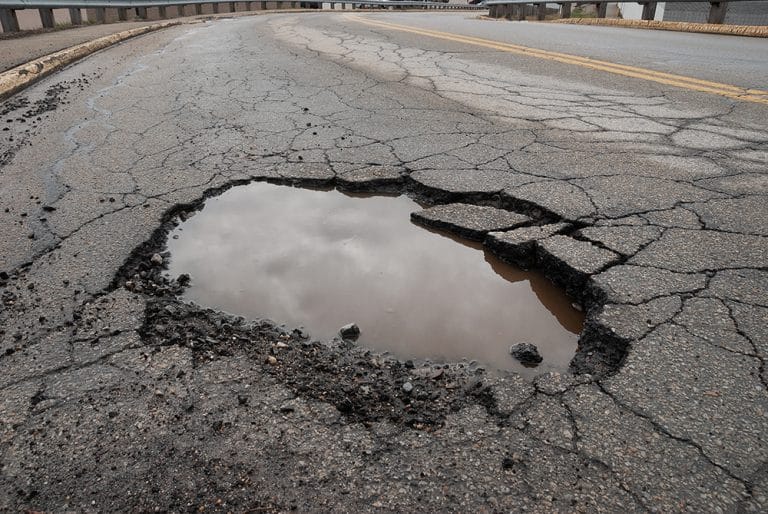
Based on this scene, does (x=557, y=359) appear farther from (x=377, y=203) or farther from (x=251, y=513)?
(x=377, y=203)

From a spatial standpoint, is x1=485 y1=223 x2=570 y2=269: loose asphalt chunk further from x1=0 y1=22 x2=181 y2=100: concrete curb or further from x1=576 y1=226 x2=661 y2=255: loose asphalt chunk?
x1=0 y1=22 x2=181 y2=100: concrete curb

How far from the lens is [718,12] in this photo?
Answer: 10.8 meters

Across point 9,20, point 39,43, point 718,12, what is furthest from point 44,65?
point 718,12

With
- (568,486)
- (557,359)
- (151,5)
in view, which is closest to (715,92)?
(557,359)

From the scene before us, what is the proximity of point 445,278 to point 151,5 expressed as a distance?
47.2 ft

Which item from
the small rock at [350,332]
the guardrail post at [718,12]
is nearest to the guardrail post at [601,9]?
the guardrail post at [718,12]

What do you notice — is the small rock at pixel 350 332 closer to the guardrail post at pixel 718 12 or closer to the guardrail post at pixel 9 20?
the guardrail post at pixel 9 20

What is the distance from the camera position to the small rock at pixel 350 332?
Result: 220 centimetres

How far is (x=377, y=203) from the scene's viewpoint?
3.29m

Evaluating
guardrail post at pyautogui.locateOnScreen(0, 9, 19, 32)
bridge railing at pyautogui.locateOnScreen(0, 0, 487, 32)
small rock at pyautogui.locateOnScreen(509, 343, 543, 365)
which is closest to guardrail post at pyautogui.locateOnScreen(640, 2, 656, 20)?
bridge railing at pyautogui.locateOnScreen(0, 0, 487, 32)

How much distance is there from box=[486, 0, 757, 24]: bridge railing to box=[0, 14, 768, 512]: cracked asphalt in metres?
8.12

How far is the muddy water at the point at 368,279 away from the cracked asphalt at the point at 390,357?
5.0 inches

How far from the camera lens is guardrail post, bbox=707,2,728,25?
35.2 feet

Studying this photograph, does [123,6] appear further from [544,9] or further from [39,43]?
[544,9]
